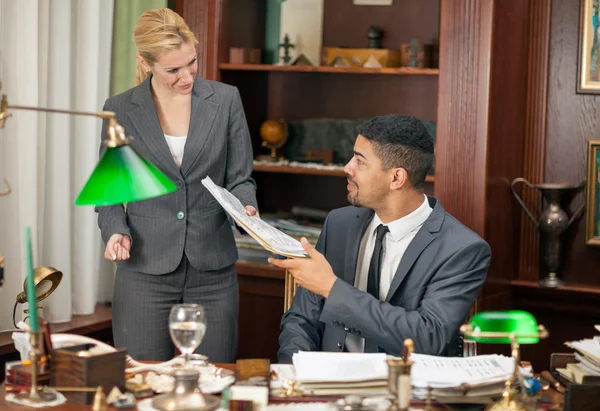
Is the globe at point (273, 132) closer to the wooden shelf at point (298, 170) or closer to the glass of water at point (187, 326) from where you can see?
the wooden shelf at point (298, 170)

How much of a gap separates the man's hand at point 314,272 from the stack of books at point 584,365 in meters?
0.60

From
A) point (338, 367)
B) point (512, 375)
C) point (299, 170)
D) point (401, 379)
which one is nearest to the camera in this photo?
point (401, 379)

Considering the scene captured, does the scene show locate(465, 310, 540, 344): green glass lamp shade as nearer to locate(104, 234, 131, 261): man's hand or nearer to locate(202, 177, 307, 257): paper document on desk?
locate(202, 177, 307, 257): paper document on desk

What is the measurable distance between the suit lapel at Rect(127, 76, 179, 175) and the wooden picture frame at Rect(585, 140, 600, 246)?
1856mm

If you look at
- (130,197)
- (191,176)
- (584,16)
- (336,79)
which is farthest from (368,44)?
(130,197)

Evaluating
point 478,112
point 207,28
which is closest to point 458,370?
point 478,112

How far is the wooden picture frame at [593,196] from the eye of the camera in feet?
12.1

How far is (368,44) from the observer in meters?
4.13

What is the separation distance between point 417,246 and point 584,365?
60cm

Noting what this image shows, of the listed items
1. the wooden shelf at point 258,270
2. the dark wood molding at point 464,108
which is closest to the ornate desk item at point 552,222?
the dark wood molding at point 464,108

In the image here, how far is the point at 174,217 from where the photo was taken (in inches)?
109

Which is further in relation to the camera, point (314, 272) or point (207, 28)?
point (207, 28)

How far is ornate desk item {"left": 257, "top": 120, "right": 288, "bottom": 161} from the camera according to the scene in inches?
163

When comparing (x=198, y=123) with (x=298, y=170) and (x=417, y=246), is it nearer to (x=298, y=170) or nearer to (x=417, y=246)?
(x=417, y=246)
